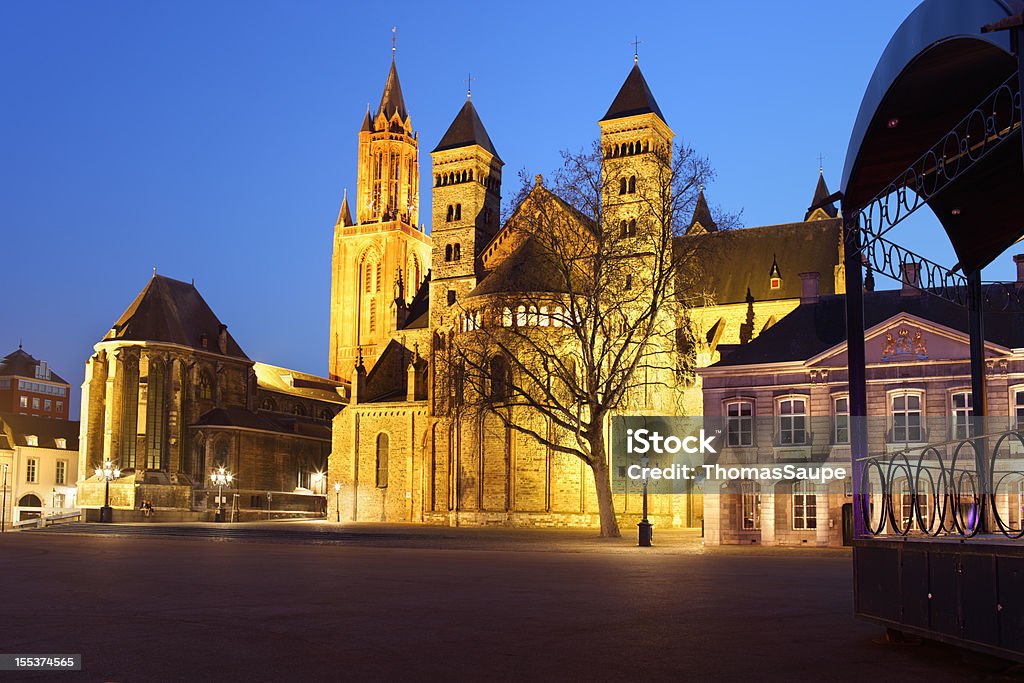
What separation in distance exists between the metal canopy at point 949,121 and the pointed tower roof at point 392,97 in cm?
9700

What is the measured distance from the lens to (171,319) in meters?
76.7

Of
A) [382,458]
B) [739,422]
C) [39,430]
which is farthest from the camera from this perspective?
[39,430]

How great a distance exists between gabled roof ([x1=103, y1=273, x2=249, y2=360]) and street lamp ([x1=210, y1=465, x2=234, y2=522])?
10.0 meters

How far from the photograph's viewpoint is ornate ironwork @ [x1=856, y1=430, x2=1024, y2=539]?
9.58 metres

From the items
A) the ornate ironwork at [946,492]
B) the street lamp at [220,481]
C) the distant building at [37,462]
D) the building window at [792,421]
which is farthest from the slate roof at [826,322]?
the distant building at [37,462]

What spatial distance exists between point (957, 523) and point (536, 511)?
147 ft

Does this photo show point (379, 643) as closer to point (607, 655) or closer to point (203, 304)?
point (607, 655)

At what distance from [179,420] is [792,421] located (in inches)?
1976

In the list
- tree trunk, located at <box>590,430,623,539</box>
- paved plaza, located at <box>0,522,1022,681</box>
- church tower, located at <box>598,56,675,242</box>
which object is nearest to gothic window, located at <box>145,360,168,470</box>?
church tower, located at <box>598,56,675,242</box>

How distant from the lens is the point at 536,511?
5406 centimetres

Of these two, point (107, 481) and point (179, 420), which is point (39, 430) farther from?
point (107, 481)

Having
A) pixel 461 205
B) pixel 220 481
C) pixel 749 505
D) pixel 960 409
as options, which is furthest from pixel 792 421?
pixel 220 481

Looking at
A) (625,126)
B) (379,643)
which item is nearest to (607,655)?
(379,643)

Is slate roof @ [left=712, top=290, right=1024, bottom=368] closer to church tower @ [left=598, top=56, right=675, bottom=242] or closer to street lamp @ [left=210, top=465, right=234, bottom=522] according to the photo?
church tower @ [left=598, top=56, right=675, bottom=242]
